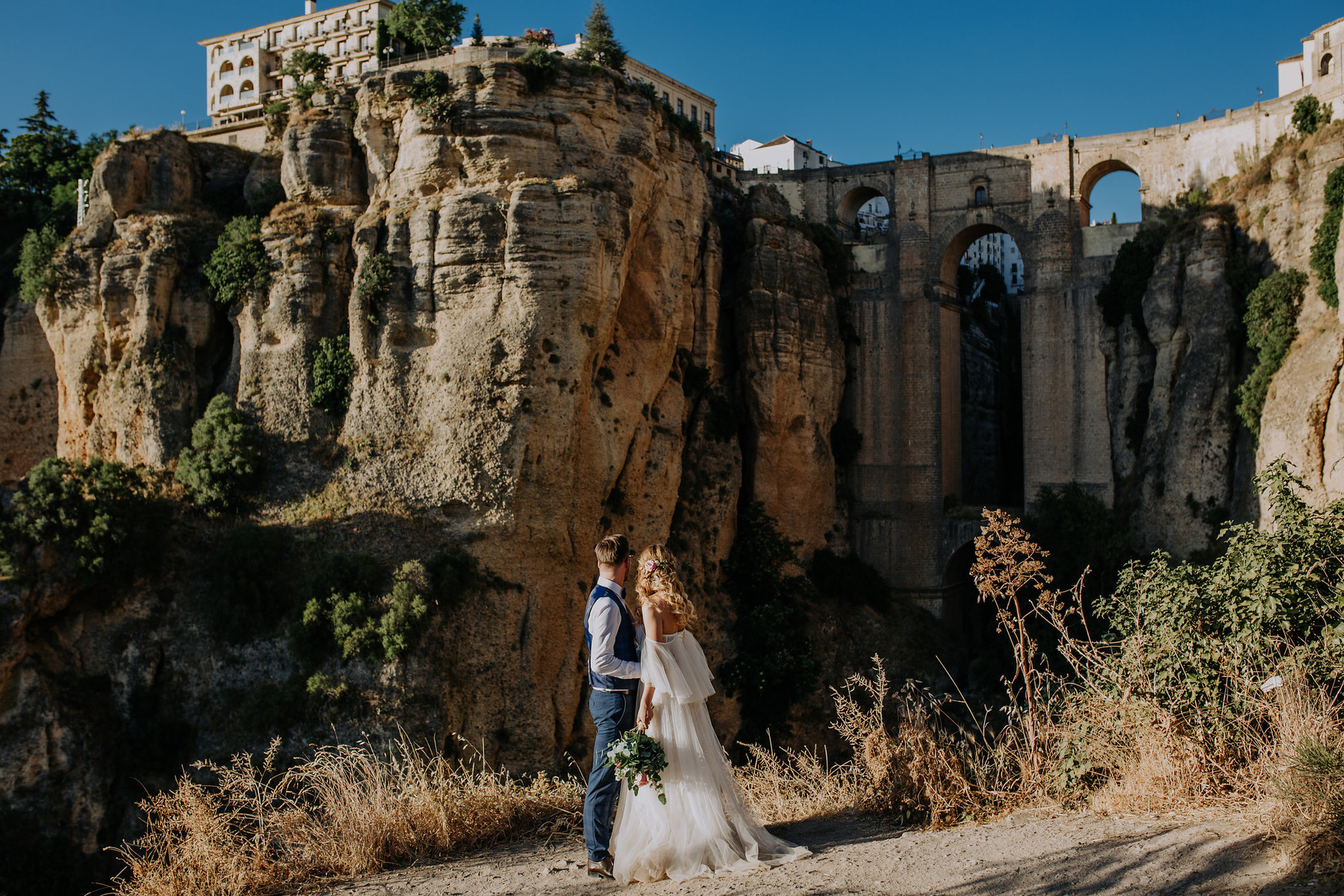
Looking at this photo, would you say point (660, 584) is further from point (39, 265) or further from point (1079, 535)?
point (1079, 535)

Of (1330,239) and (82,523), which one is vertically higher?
(1330,239)

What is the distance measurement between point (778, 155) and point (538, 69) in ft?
90.4

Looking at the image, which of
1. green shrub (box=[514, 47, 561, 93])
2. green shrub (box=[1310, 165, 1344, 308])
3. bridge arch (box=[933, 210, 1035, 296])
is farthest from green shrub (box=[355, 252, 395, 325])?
green shrub (box=[1310, 165, 1344, 308])

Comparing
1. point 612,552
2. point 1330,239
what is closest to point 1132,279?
point 1330,239

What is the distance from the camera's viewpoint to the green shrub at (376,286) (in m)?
22.8

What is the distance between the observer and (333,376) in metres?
23.1

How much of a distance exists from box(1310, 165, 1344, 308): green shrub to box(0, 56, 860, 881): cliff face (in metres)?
15.0

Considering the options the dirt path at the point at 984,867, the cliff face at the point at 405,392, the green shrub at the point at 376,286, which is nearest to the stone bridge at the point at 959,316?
the cliff face at the point at 405,392

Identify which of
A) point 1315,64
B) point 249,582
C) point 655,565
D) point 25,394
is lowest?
point 249,582

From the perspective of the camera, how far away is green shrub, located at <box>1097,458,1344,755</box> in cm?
654

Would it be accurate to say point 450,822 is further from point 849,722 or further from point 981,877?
point 981,877

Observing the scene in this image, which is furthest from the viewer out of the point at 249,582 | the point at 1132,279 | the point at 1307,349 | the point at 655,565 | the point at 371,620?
the point at 1132,279

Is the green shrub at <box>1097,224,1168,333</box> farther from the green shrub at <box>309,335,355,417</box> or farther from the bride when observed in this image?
the bride

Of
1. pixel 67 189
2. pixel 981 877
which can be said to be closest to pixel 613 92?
pixel 67 189
